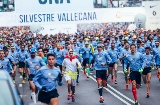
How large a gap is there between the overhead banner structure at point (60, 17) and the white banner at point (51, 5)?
0.25 m

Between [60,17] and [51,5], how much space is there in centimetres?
99

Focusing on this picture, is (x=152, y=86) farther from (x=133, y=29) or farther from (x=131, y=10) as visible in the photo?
(x=133, y=29)

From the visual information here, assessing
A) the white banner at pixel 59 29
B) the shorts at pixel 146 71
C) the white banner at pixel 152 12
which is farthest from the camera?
the white banner at pixel 59 29

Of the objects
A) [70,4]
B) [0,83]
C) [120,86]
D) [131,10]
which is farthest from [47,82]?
[131,10]

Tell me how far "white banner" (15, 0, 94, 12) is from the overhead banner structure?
9.7 inches

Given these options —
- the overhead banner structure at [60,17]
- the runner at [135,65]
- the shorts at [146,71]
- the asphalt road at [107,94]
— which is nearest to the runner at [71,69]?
the asphalt road at [107,94]

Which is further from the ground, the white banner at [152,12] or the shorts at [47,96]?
the white banner at [152,12]

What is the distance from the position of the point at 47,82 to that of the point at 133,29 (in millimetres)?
28957

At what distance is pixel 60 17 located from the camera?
2905 cm

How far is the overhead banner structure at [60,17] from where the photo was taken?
2886cm

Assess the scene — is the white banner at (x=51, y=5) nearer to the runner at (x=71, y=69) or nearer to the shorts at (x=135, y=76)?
the runner at (x=71, y=69)

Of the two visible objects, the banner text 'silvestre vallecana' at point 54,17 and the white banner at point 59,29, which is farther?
the white banner at point 59,29

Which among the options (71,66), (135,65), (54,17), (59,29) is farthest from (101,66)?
(59,29)

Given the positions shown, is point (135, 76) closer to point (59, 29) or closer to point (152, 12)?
point (152, 12)
